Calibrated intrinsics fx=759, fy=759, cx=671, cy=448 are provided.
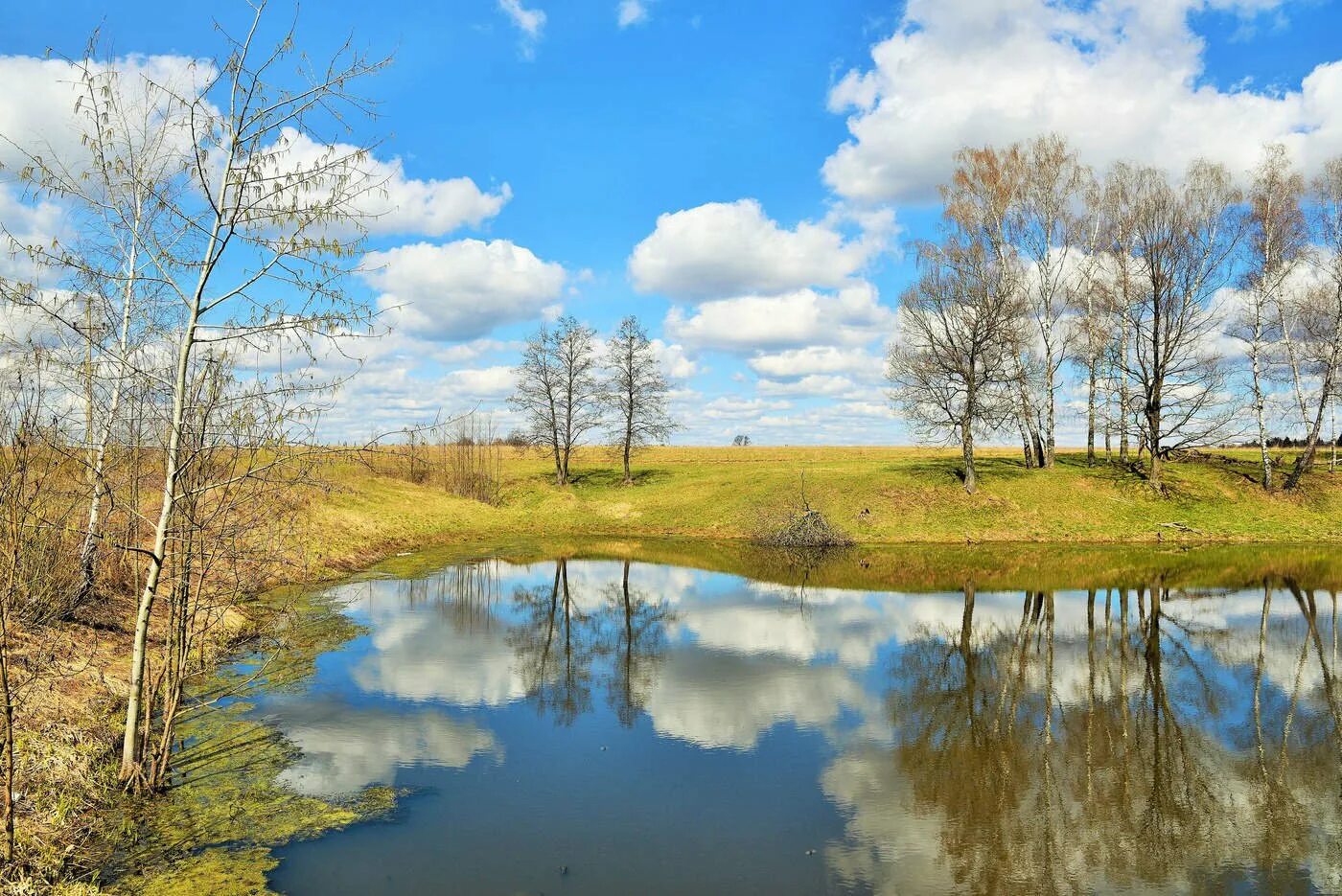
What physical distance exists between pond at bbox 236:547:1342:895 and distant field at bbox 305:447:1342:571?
13.4 m

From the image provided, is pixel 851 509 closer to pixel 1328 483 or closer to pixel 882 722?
pixel 1328 483

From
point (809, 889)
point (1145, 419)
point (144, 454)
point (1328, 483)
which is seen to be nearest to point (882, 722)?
point (809, 889)

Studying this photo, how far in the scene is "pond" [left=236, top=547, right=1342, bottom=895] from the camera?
805cm

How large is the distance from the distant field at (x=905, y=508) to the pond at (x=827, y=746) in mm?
13371

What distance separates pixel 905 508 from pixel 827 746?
28691 millimetres

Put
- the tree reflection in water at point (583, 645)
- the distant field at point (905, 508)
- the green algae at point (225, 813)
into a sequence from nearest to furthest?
1. the green algae at point (225, 813)
2. the tree reflection in water at point (583, 645)
3. the distant field at point (905, 508)

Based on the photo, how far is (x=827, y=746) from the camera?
37.5 ft

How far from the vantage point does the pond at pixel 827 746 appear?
8.05 metres

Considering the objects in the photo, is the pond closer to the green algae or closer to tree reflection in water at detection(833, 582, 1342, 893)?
tree reflection in water at detection(833, 582, 1342, 893)

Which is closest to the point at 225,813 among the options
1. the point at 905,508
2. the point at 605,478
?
the point at 905,508

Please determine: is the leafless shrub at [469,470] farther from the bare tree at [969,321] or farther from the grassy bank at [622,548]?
the bare tree at [969,321]

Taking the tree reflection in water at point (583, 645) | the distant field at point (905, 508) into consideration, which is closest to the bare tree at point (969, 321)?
the distant field at point (905, 508)

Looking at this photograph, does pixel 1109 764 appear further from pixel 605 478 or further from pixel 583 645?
pixel 605 478

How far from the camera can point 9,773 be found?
268 inches
